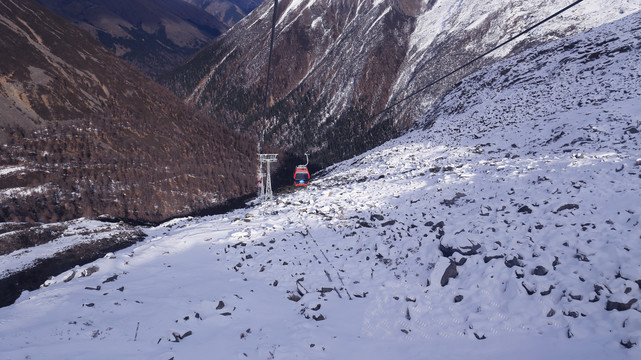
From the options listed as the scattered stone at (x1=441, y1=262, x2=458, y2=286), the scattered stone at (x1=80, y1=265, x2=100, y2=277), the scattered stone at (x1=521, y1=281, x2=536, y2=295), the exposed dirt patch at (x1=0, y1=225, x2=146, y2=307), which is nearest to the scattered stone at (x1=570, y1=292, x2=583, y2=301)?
the scattered stone at (x1=521, y1=281, x2=536, y2=295)

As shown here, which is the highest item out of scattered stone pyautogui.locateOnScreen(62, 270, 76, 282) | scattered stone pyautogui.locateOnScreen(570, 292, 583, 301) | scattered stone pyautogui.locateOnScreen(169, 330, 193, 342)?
scattered stone pyautogui.locateOnScreen(62, 270, 76, 282)

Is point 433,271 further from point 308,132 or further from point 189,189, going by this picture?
point 308,132

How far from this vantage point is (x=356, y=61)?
476ft

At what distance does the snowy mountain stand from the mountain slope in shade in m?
54.7

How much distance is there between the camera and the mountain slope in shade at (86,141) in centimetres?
5766

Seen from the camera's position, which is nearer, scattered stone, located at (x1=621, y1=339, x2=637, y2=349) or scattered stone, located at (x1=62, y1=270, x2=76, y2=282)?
scattered stone, located at (x1=621, y1=339, x2=637, y2=349)

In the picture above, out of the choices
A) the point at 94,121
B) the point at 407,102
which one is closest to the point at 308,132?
the point at 407,102

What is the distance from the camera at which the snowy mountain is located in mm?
85938

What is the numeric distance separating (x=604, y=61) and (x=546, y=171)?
30.7 meters

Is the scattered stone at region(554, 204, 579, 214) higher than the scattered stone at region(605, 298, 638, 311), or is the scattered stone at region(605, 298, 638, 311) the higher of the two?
the scattered stone at region(554, 204, 579, 214)

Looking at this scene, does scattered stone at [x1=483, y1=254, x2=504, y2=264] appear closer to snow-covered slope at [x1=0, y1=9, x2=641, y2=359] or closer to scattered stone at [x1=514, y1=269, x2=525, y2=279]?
snow-covered slope at [x1=0, y1=9, x2=641, y2=359]

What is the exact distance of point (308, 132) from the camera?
141 metres

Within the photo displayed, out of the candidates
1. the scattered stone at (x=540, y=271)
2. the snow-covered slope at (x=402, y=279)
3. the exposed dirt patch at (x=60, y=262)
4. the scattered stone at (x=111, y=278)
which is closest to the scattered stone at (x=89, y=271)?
the snow-covered slope at (x=402, y=279)

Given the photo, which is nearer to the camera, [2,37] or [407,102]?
[2,37]
